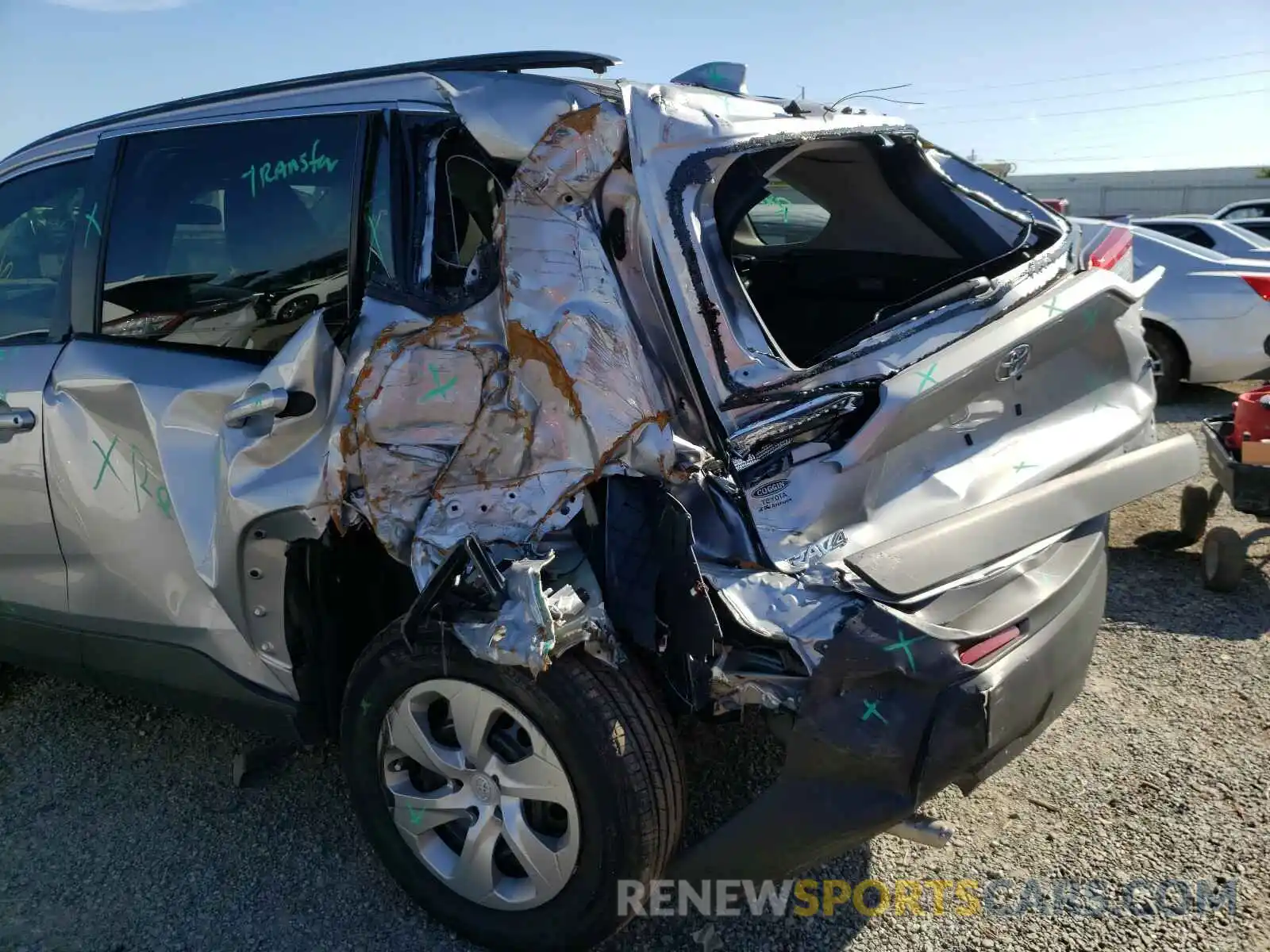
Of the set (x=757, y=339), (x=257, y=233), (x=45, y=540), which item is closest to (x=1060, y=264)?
(x=757, y=339)

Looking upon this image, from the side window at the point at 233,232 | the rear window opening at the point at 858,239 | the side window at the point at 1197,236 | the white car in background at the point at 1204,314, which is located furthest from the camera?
the side window at the point at 1197,236

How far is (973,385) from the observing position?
2.61 m

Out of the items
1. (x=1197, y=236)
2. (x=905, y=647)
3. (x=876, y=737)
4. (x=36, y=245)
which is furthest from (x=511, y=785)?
(x=1197, y=236)

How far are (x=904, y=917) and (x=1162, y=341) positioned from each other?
6.76 m

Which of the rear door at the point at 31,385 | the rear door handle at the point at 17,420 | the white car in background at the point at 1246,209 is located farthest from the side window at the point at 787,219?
the white car in background at the point at 1246,209

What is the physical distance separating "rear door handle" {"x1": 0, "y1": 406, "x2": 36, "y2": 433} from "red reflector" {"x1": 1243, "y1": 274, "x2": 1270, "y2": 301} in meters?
7.99

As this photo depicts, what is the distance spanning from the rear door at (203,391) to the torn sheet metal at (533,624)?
0.61 metres

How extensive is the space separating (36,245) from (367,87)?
1.48 metres

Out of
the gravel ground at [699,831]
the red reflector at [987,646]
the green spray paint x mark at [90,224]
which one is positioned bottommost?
the gravel ground at [699,831]

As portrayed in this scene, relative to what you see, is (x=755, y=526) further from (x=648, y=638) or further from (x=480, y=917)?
(x=480, y=917)

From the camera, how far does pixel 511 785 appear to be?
244 centimetres

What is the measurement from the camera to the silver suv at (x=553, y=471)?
7.27 ft

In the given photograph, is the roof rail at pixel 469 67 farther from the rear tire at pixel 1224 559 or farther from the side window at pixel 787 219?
the rear tire at pixel 1224 559

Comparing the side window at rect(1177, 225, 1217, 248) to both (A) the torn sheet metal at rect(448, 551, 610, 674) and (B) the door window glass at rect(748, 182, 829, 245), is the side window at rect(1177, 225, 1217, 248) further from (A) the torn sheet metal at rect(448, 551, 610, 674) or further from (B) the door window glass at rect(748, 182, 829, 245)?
(A) the torn sheet metal at rect(448, 551, 610, 674)
